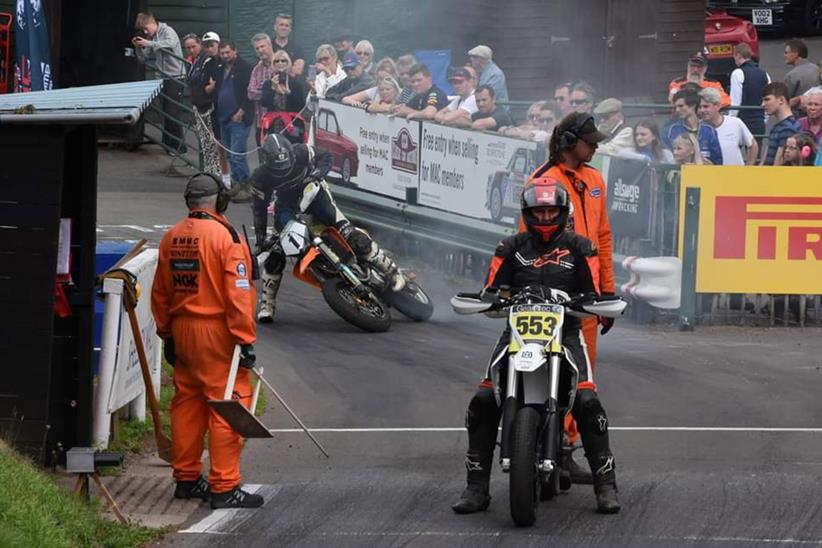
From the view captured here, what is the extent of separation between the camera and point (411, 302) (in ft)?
47.9

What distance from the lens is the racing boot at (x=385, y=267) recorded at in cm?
1409

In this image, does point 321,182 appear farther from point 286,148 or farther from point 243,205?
point 243,205

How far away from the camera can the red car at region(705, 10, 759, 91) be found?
96.2 ft

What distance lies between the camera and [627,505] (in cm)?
831

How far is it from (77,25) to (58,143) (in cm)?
1777

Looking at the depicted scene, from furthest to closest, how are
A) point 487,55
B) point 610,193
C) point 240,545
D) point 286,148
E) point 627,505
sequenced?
point 487,55, point 610,193, point 286,148, point 627,505, point 240,545

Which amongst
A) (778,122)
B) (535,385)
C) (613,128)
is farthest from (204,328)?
(778,122)

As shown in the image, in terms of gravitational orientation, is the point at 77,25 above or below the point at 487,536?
above

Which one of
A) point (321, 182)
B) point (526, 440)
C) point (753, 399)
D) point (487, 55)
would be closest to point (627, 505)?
point (526, 440)

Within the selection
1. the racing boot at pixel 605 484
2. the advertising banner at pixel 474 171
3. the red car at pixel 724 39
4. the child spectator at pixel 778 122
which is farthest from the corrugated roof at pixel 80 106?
the red car at pixel 724 39

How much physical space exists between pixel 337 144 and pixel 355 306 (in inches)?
210

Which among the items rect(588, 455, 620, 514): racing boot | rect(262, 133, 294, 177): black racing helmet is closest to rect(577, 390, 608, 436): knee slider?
rect(588, 455, 620, 514): racing boot

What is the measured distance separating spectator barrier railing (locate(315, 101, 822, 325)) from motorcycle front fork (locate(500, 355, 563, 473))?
6.81m

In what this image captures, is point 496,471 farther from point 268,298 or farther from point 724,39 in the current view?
point 724,39
